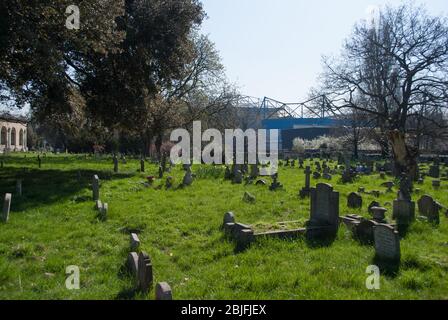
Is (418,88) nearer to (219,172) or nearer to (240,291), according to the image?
(219,172)

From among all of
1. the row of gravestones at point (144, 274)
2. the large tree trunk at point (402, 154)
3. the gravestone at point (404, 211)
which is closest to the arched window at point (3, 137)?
the large tree trunk at point (402, 154)

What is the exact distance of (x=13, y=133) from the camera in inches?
2832

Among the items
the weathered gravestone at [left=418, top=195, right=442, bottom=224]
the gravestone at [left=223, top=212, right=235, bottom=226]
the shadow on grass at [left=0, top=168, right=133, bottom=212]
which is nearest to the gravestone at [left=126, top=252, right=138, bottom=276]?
the gravestone at [left=223, top=212, right=235, bottom=226]

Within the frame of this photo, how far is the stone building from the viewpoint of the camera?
67175 millimetres

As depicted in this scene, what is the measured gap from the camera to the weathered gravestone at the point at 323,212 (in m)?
7.95

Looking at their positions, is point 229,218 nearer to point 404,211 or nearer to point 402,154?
point 404,211

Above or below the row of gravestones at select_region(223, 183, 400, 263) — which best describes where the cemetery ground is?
below

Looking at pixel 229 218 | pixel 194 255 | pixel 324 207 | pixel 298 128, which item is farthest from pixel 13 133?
pixel 194 255

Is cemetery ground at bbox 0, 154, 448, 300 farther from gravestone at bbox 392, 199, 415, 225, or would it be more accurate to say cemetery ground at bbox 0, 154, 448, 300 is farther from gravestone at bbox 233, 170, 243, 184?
gravestone at bbox 233, 170, 243, 184

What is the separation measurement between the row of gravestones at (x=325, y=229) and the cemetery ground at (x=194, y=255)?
0.60ft

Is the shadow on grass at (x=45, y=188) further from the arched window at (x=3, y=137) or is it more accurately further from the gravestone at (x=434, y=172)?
the arched window at (x=3, y=137)

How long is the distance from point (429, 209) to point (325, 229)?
3.15 m

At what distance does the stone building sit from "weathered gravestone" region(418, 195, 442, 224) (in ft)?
218

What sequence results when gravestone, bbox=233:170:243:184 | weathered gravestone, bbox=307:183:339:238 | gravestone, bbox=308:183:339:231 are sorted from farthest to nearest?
gravestone, bbox=233:170:243:184 < gravestone, bbox=308:183:339:231 < weathered gravestone, bbox=307:183:339:238
